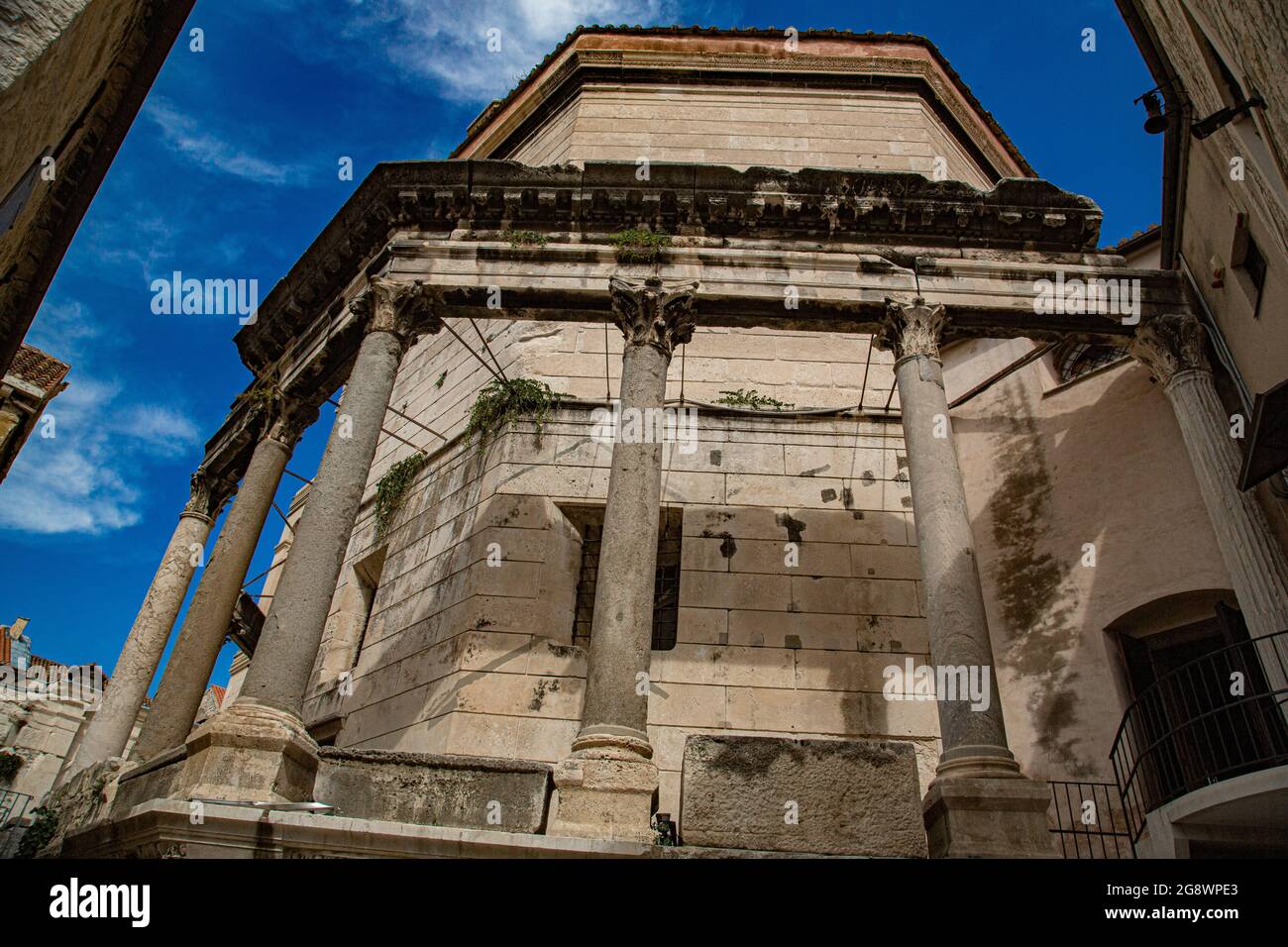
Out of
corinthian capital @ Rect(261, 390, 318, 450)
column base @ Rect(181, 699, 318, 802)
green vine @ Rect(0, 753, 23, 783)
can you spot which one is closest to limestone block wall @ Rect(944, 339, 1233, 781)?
column base @ Rect(181, 699, 318, 802)

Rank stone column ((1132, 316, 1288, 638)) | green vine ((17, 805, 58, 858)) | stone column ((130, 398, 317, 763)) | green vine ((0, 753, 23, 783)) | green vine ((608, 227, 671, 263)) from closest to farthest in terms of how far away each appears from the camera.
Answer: stone column ((1132, 316, 1288, 638)) → green vine ((17, 805, 58, 858)) → stone column ((130, 398, 317, 763)) → green vine ((608, 227, 671, 263)) → green vine ((0, 753, 23, 783))

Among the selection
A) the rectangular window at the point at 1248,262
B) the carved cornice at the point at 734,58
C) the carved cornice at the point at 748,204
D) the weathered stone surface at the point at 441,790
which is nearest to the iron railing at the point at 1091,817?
the rectangular window at the point at 1248,262

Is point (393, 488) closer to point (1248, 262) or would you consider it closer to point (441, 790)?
point (441, 790)

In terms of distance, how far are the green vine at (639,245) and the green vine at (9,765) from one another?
2789 cm

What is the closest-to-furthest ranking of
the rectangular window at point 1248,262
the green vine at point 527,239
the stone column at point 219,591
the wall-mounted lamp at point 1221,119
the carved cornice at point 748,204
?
the wall-mounted lamp at point 1221,119
the rectangular window at point 1248,262
the stone column at point 219,591
the green vine at point 527,239
the carved cornice at point 748,204

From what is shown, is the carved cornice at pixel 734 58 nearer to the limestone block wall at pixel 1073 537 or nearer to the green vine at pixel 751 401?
the limestone block wall at pixel 1073 537

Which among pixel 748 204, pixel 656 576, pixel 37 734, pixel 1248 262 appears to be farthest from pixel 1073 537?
pixel 37 734

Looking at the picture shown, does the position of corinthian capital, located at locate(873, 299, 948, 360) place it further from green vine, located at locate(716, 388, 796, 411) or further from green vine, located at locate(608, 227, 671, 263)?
green vine, located at locate(716, 388, 796, 411)

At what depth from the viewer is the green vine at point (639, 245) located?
10438 millimetres

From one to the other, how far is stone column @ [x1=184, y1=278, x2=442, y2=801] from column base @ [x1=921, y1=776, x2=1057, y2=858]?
536 cm

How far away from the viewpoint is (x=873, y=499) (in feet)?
40.1

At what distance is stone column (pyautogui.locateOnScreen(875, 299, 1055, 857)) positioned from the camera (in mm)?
6664

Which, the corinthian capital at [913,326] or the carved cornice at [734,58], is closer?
the corinthian capital at [913,326]
